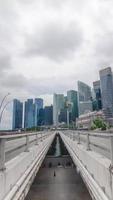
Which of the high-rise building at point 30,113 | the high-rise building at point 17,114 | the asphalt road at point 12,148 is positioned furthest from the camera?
the high-rise building at point 30,113

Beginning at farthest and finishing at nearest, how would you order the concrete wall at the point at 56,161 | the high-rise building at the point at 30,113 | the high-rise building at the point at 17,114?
1. the high-rise building at the point at 30,113
2. the high-rise building at the point at 17,114
3. the concrete wall at the point at 56,161

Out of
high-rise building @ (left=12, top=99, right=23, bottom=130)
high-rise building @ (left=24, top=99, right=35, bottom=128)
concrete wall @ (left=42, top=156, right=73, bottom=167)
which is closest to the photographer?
concrete wall @ (left=42, top=156, right=73, bottom=167)

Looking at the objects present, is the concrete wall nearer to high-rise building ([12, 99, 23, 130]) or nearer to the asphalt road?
the asphalt road

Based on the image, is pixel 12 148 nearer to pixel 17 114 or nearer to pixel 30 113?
pixel 17 114

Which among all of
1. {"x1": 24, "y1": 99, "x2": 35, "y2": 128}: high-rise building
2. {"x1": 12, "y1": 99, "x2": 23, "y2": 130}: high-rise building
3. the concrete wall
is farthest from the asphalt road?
{"x1": 24, "y1": 99, "x2": 35, "y2": 128}: high-rise building

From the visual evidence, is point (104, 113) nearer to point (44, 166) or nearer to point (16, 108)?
point (16, 108)

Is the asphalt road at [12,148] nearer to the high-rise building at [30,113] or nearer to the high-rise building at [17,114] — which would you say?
the high-rise building at [17,114]

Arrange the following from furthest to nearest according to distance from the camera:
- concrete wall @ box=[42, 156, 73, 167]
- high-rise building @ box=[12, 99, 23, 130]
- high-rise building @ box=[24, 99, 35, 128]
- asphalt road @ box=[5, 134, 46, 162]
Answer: high-rise building @ box=[24, 99, 35, 128], high-rise building @ box=[12, 99, 23, 130], concrete wall @ box=[42, 156, 73, 167], asphalt road @ box=[5, 134, 46, 162]

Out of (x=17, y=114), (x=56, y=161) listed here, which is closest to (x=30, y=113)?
(x=17, y=114)

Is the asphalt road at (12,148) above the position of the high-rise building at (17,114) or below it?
below

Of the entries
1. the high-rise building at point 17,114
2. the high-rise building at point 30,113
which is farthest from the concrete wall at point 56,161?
the high-rise building at point 30,113

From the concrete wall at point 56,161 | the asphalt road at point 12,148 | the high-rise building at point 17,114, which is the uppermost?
the high-rise building at point 17,114

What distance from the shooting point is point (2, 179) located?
412cm

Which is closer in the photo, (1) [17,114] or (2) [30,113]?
(1) [17,114]
